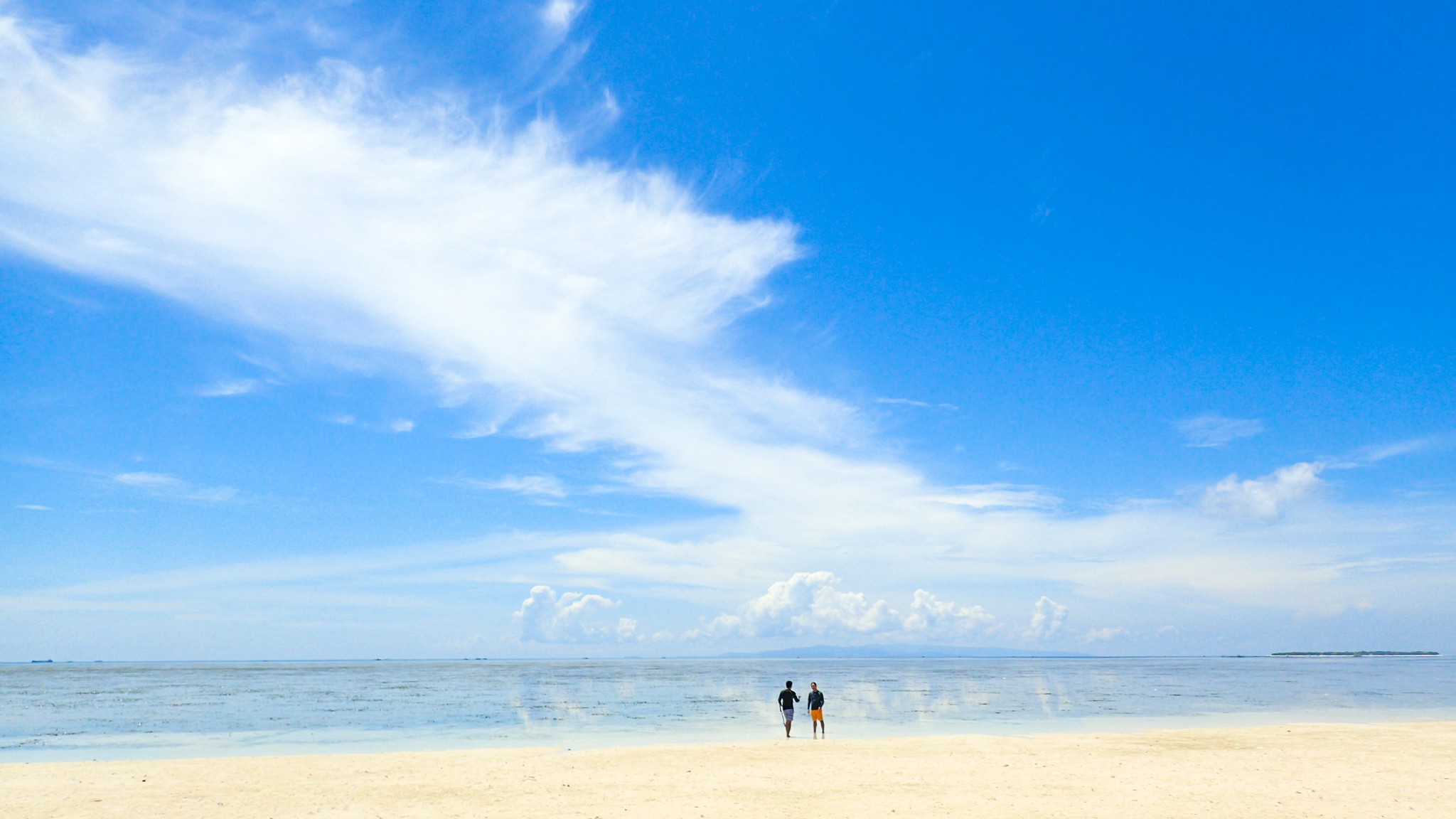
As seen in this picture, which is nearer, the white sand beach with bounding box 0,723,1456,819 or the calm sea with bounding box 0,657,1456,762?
the white sand beach with bounding box 0,723,1456,819

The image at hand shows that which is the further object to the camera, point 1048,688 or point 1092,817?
point 1048,688

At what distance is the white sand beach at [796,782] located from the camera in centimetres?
1938

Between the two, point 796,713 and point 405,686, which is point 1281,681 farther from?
point 405,686

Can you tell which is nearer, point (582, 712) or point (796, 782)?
point (796, 782)

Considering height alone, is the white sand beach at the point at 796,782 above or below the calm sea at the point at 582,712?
above

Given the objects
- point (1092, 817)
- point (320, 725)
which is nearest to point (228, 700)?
point (320, 725)

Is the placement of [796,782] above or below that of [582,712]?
above

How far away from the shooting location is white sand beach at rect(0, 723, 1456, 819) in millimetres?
19375

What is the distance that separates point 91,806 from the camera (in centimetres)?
2005

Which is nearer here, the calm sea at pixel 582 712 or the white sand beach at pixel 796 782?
the white sand beach at pixel 796 782

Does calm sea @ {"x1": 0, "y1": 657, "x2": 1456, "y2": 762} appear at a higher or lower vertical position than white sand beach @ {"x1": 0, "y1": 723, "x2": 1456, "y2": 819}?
lower

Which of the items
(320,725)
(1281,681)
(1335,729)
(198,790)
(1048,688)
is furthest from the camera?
(1281,681)

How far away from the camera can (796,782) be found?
22.9 meters

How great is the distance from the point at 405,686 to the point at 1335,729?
90.5 meters
